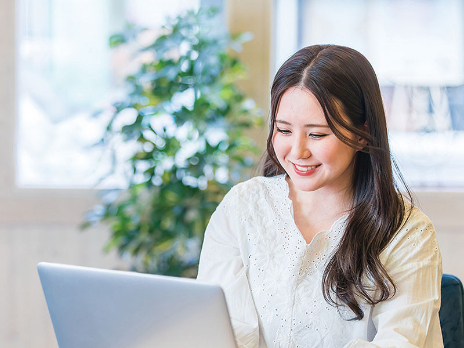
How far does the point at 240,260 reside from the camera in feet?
4.45

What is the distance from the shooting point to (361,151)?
123cm

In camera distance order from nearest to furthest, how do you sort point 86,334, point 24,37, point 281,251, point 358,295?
point 86,334 < point 358,295 < point 281,251 < point 24,37

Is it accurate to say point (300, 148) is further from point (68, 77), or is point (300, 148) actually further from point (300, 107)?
point (68, 77)

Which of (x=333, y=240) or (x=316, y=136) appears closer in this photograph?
(x=316, y=136)

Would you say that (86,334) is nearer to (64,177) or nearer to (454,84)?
(64,177)

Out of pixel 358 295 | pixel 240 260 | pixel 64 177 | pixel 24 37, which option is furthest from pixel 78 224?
pixel 358 295

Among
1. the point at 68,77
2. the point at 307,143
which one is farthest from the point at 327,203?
the point at 68,77

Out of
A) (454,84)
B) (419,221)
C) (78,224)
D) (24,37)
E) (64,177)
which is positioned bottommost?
(78,224)

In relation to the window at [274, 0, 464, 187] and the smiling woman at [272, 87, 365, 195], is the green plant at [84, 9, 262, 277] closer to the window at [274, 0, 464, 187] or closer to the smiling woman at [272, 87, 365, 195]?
the window at [274, 0, 464, 187]

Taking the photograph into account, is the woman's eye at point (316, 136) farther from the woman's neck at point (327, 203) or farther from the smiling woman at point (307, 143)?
the woman's neck at point (327, 203)

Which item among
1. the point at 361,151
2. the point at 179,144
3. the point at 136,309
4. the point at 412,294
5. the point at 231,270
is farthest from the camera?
the point at 179,144

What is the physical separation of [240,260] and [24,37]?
1.77m

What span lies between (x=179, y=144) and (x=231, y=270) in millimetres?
995

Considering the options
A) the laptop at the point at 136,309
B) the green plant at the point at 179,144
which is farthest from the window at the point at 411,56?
the laptop at the point at 136,309
